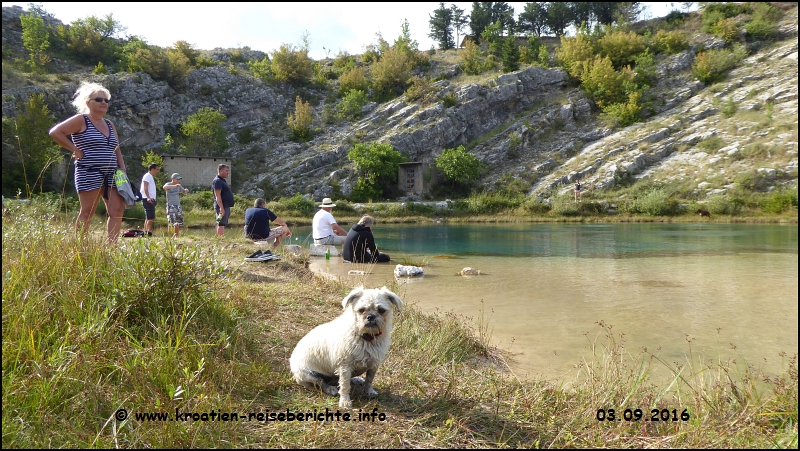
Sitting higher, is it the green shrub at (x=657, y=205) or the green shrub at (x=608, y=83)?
the green shrub at (x=608, y=83)

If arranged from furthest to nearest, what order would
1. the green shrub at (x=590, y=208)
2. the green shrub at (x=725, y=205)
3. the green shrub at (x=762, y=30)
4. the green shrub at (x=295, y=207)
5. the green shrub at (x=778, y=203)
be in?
the green shrub at (x=762, y=30)
the green shrub at (x=590, y=208)
the green shrub at (x=295, y=207)
the green shrub at (x=725, y=205)
the green shrub at (x=778, y=203)

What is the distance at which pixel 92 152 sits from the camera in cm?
516

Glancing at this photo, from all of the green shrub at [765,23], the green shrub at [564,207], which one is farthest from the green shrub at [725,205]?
the green shrub at [765,23]

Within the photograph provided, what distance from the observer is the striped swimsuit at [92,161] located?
5108mm

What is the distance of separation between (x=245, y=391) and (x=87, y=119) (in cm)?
410

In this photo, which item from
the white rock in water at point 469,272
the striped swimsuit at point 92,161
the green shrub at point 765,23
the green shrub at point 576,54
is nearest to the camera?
the striped swimsuit at point 92,161

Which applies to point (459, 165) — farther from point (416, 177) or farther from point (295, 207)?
point (295, 207)

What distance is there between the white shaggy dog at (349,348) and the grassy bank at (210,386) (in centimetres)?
13

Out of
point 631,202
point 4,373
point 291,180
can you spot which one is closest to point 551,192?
point 631,202

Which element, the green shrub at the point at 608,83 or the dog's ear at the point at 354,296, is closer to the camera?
the dog's ear at the point at 354,296

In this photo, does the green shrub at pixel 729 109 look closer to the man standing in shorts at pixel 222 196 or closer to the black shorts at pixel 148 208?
the man standing in shorts at pixel 222 196

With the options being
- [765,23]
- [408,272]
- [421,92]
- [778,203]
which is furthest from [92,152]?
[765,23]

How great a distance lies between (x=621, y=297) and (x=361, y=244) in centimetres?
569

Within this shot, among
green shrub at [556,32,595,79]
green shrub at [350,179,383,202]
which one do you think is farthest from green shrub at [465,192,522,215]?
green shrub at [556,32,595,79]
